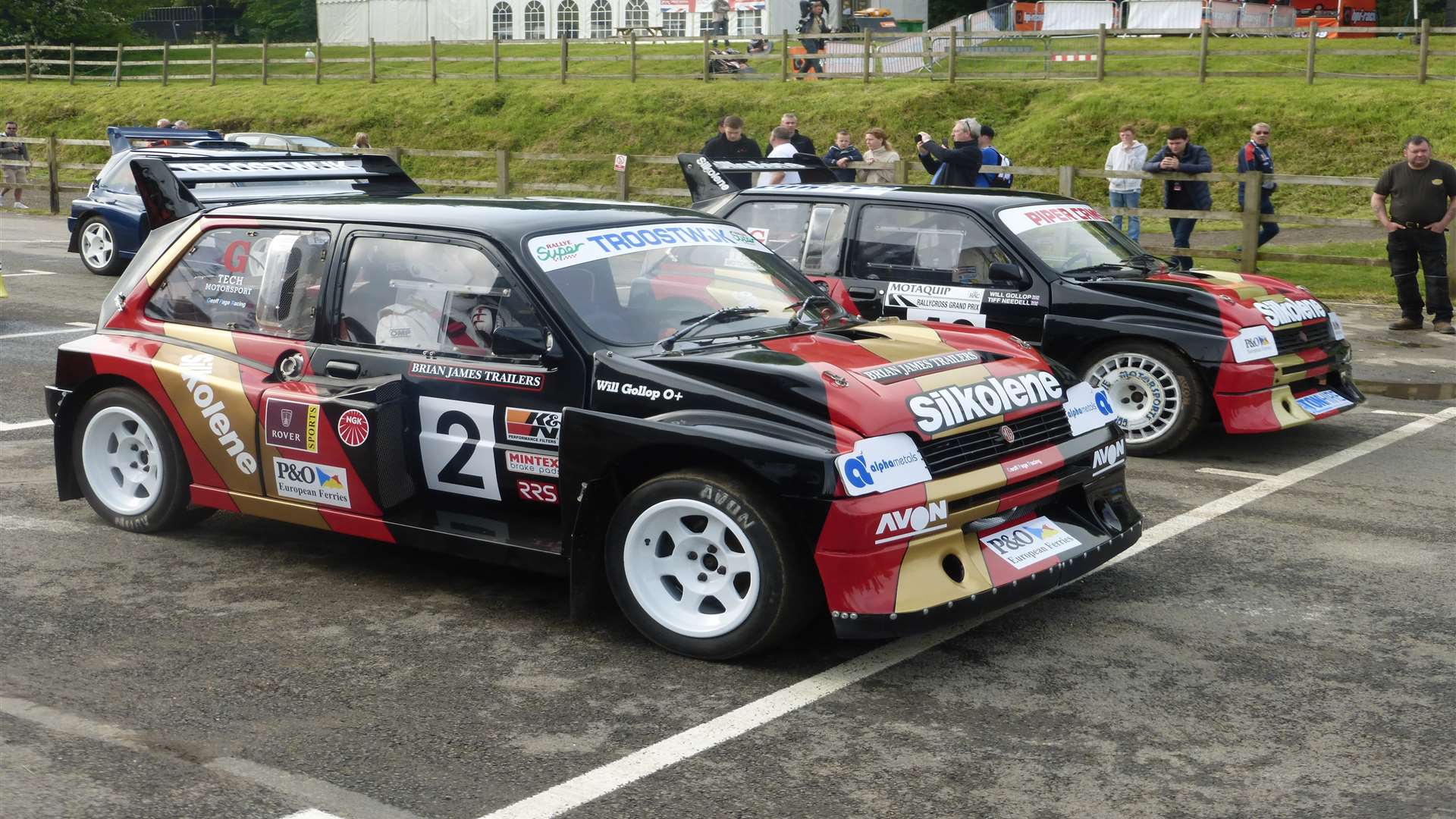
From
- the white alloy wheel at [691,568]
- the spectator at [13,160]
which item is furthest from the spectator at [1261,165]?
the spectator at [13,160]

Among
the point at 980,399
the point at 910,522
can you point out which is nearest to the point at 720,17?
the point at 980,399

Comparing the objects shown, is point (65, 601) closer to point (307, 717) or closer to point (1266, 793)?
point (307, 717)

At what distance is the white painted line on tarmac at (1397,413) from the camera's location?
996 centimetres

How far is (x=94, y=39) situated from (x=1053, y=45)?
127 ft

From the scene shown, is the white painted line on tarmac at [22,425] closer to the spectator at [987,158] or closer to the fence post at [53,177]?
the spectator at [987,158]

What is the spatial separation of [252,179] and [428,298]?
8.24ft

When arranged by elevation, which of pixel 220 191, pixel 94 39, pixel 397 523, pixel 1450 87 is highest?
pixel 94 39

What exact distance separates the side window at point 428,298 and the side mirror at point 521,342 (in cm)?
1

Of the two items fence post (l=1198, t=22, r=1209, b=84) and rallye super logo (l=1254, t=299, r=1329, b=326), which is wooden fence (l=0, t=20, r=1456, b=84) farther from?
rallye super logo (l=1254, t=299, r=1329, b=326)

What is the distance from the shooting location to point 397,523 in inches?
228

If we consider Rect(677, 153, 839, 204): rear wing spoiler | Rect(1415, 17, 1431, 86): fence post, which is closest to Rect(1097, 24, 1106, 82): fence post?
Rect(1415, 17, 1431, 86): fence post

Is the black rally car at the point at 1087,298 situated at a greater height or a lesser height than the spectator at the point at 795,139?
lesser

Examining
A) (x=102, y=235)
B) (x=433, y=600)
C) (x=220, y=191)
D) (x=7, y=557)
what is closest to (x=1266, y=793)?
(x=433, y=600)

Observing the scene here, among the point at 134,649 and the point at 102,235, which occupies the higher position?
the point at 102,235
